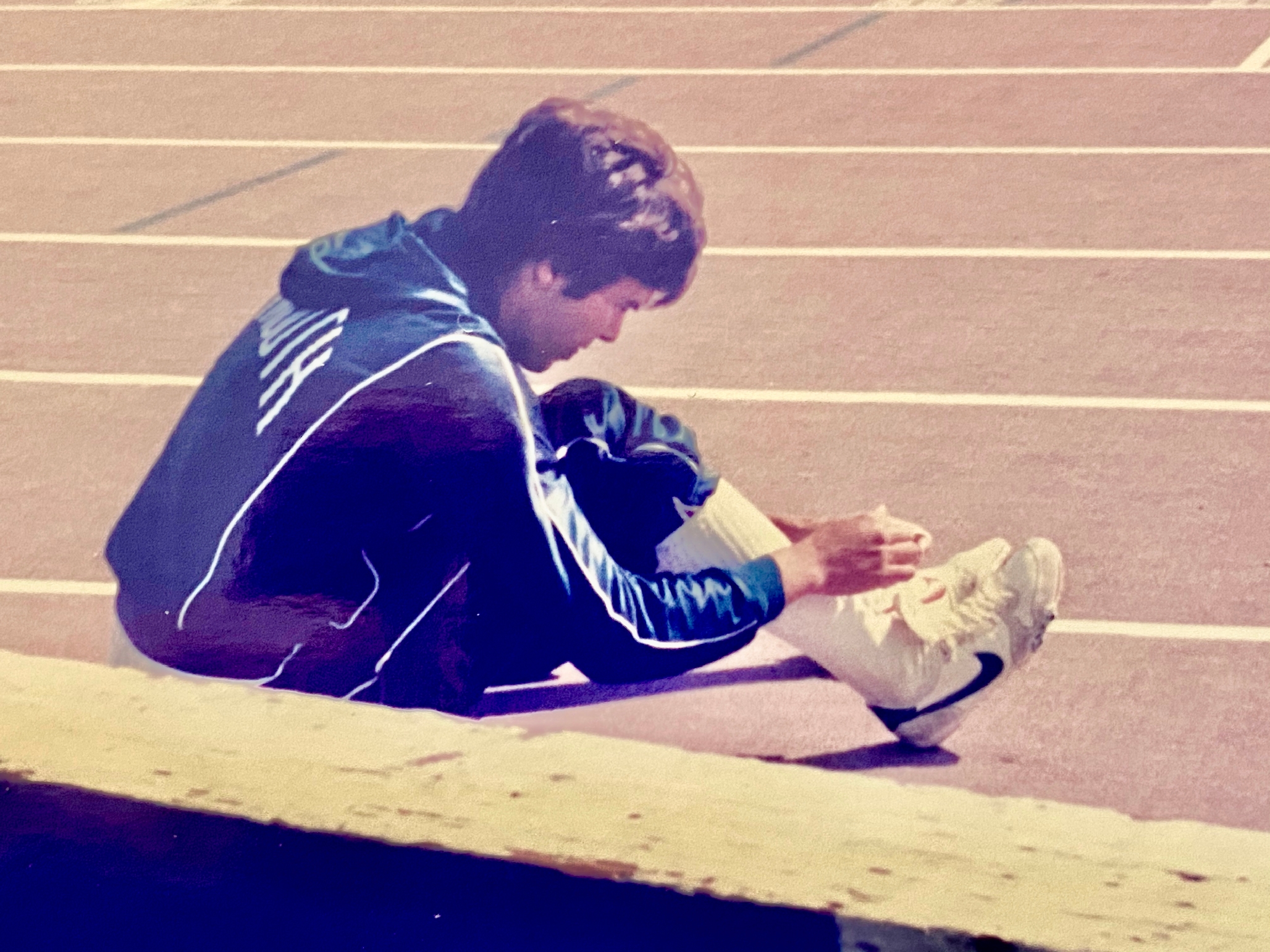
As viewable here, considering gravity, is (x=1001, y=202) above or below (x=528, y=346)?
below

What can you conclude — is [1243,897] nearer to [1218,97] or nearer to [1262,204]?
[1262,204]

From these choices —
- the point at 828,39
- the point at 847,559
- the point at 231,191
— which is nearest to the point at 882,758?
the point at 847,559

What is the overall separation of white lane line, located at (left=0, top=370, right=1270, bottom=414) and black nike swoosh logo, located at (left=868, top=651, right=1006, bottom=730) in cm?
187

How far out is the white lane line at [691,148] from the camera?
7.50m

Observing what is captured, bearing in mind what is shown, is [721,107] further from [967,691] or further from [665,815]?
[665,815]

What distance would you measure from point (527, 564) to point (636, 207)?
814mm

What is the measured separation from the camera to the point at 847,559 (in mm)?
3506

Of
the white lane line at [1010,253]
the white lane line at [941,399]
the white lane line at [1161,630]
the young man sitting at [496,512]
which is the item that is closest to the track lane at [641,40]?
the white lane line at [1010,253]

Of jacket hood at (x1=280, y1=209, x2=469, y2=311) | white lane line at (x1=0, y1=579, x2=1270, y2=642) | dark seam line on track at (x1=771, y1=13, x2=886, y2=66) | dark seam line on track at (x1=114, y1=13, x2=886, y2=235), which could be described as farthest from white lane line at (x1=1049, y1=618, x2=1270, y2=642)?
dark seam line on track at (x1=771, y1=13, x2=886, y2=66)

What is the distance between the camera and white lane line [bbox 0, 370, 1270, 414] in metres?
5.33

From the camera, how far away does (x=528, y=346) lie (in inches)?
135

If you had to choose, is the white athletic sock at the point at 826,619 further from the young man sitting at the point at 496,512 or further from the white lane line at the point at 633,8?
the white lane line at the point at 633,8

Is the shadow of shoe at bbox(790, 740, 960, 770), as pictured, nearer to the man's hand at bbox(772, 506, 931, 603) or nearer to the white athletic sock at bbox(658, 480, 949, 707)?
the white athletic sock at bbox(658, 480, 949, 707)

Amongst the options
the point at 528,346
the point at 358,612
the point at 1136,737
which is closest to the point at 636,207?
the point at 528,346
